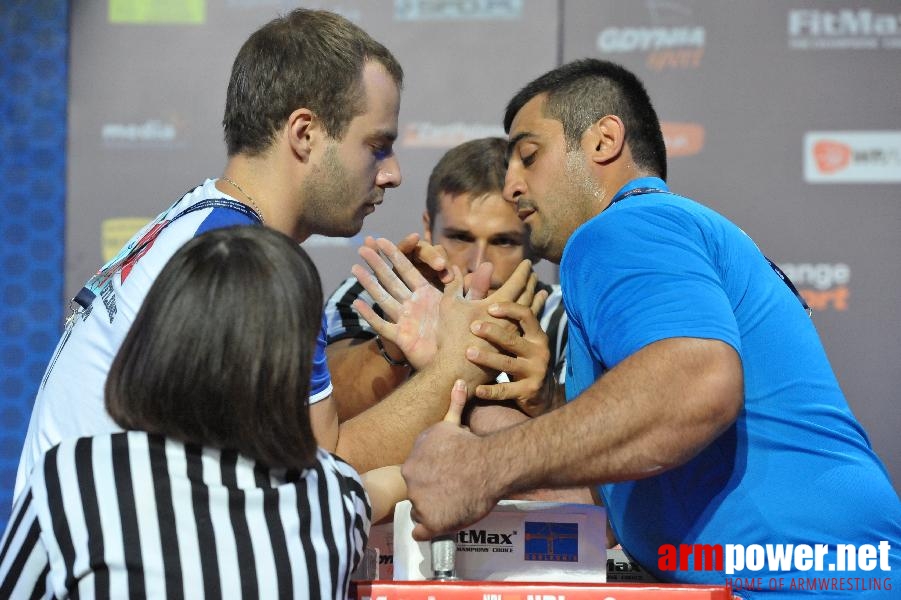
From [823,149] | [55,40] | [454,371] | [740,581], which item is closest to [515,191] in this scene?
[454,371]

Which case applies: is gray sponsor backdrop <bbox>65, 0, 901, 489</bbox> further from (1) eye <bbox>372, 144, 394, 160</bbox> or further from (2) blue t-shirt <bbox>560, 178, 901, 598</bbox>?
(2) blue t-shirt <bbox>560, 178, 901, 598</bbox>

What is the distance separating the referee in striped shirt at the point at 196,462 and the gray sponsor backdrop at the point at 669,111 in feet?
9.76

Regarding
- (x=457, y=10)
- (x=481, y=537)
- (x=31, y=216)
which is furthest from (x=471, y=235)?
(x=31, y=216)

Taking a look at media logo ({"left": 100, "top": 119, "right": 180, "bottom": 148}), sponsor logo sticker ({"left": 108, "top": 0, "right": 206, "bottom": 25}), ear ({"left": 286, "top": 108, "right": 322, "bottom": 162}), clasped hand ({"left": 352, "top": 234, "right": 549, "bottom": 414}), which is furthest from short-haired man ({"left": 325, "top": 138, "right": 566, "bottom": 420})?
sponsor logo sticker ({"left": 108, "top": 0, "right": 206, "bottom": 25})

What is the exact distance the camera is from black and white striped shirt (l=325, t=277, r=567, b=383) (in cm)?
285

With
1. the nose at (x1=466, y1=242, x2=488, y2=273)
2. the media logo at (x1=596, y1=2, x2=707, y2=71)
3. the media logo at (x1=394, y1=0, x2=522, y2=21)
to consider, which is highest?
the media logo at (x1=394, y1=0, x2=522, y2=21)

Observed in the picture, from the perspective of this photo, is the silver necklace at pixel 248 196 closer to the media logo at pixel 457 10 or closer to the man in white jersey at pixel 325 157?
the man in white jersey at pixel 325 157

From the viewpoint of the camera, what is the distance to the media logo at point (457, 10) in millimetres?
4258

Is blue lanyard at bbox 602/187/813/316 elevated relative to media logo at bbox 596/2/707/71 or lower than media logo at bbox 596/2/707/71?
lower

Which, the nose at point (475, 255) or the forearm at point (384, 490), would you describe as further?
the nose at point (475, 255)

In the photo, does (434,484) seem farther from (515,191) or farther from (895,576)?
(515,191)

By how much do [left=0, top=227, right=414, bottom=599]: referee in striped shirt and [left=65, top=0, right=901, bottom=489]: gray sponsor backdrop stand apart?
298cm

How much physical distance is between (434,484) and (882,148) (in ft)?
10.7

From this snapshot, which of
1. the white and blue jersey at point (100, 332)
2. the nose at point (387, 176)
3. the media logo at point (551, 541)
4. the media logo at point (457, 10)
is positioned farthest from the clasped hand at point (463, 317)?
the media logo at point (457, 10)
